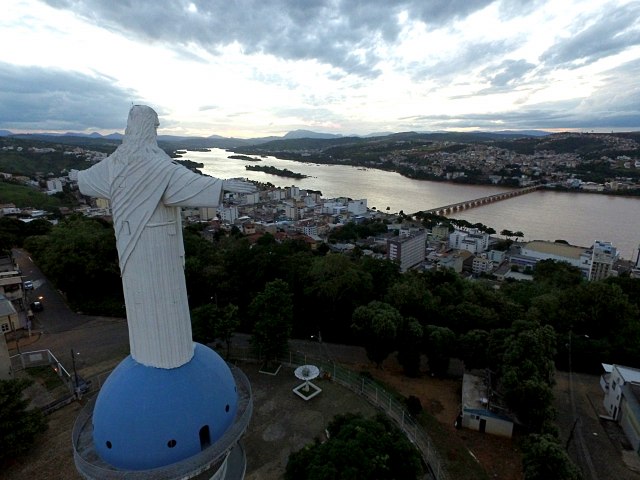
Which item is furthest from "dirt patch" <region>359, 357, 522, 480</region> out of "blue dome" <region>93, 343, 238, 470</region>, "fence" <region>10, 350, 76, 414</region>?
"fence" <region>10, 350, 76, 414</region>

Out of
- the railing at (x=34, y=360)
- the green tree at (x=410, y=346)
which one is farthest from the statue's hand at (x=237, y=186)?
the railing at (x=34, y=360)

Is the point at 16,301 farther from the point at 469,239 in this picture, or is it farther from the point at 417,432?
the point at 469,239

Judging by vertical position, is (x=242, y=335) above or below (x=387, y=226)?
above

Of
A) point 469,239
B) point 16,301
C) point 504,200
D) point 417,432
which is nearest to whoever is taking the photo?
point 417,432

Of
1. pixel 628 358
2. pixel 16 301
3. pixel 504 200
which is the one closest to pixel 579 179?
pixel 504 200

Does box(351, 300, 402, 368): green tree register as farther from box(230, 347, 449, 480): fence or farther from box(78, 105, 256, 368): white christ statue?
box(78, 105, 256, 368): white christ statue

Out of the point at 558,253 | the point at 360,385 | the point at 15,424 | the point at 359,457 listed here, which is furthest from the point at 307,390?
the point at 558,253

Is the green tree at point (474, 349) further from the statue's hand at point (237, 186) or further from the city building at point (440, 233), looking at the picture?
the city building at point (440, 233)
